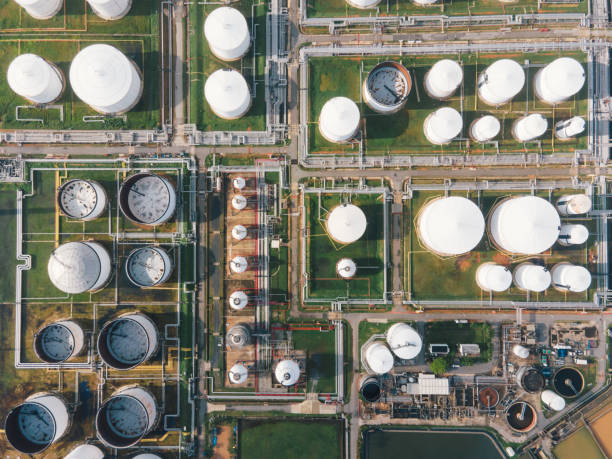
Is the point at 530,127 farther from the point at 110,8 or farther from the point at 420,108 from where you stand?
the point at 110,8

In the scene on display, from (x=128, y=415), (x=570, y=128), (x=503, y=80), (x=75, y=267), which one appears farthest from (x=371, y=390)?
(x=503, y=80)

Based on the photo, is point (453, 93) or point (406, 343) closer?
point (406, 343)

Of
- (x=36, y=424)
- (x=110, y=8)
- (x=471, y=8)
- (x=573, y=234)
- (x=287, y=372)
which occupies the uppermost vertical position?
(x=471, y=8)

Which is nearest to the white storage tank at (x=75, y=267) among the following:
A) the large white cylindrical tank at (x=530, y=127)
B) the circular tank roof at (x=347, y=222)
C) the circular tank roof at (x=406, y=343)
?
the circular tank roof at (x=347, y=222)

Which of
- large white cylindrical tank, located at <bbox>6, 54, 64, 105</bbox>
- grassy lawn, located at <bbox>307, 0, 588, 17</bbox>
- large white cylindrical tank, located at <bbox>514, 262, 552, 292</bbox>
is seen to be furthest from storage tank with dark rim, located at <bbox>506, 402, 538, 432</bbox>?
large white cylindrical tank, located at <bbox>6, 54, 64, 105</bbox>

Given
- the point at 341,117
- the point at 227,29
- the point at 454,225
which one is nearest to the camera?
the point at 454,225

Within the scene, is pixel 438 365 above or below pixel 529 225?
below
